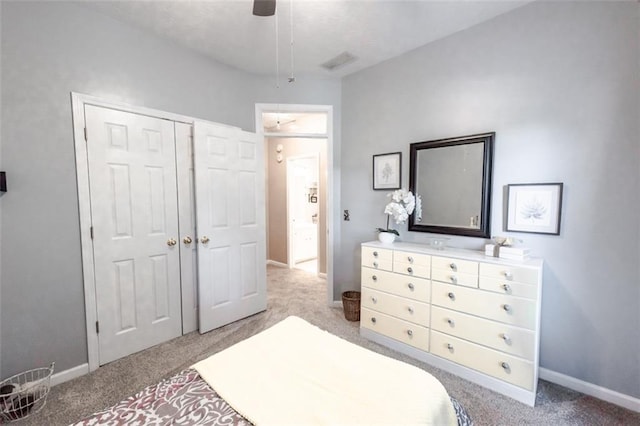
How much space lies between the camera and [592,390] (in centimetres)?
190

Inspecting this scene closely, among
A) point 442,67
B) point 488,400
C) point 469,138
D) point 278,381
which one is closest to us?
point 278,381

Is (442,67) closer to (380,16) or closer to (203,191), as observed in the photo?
(380,16)

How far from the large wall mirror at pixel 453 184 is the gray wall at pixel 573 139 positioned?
85 mm

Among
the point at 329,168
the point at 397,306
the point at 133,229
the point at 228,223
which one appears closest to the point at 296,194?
the point at 329,168

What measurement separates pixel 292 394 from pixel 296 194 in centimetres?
444

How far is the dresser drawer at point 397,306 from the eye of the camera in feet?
7.51

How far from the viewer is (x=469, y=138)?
2344 millimetres

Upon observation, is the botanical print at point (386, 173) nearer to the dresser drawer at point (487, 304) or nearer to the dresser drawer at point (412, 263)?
the dresser drawer at point (412, 263)

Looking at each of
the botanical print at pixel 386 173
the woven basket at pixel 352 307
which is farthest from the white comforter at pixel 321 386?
the botanical print at pixel 386 173

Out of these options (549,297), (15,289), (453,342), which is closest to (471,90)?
(549,297)

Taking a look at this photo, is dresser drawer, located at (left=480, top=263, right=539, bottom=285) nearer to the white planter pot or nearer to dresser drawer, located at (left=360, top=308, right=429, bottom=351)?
dresser drawer, located at (left=360, top=308, right=429, bottom=351)

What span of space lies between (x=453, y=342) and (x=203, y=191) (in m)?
2.51

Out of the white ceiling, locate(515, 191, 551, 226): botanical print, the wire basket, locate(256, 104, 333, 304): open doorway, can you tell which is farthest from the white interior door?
locate(515, 191, 551, 226): botanical print

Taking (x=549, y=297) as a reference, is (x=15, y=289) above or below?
above
